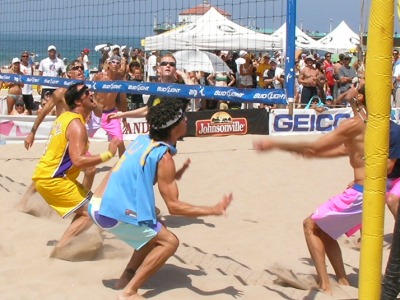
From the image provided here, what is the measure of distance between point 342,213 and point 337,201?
0.08 meters

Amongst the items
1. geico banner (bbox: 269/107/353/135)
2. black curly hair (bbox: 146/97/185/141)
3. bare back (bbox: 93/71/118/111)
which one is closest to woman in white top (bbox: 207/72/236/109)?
geico banner (bbox: 269/107/353/135)

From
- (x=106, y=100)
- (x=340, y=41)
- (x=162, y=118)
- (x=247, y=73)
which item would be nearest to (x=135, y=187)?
(x=162, y=118)

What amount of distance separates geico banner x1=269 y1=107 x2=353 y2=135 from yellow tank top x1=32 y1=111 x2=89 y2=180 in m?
7.29

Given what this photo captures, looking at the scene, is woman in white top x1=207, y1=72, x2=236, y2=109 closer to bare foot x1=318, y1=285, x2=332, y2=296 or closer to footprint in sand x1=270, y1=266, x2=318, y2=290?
footprint in sand x1=270, y1=266, x2=318, y2=290

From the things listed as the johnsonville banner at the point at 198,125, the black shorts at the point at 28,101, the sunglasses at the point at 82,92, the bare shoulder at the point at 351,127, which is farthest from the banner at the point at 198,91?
the black shorts at the point at 28,101

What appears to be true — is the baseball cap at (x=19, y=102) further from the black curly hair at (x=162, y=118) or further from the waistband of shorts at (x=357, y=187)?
the waistband of shorts at (x=357, y=187)

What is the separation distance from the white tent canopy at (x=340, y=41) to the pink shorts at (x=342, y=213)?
21.3 m

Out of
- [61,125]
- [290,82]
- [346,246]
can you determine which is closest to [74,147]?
[61,125]

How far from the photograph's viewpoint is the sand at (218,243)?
4.47 metres

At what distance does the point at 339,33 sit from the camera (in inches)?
1054

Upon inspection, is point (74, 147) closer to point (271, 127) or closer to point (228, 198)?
point (228, 198)

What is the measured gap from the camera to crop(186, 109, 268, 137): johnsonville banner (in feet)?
39.3

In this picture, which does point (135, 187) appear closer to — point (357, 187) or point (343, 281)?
point (357, 187)

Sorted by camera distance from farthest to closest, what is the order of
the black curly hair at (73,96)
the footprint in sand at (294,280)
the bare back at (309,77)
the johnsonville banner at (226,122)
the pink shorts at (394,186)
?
the bare back at (309,77) → the johnsonville banner at (226,122) → the black curly hair at (73,96) → the pink shorts at (394,186) → the footprint in sand at (294,280)
